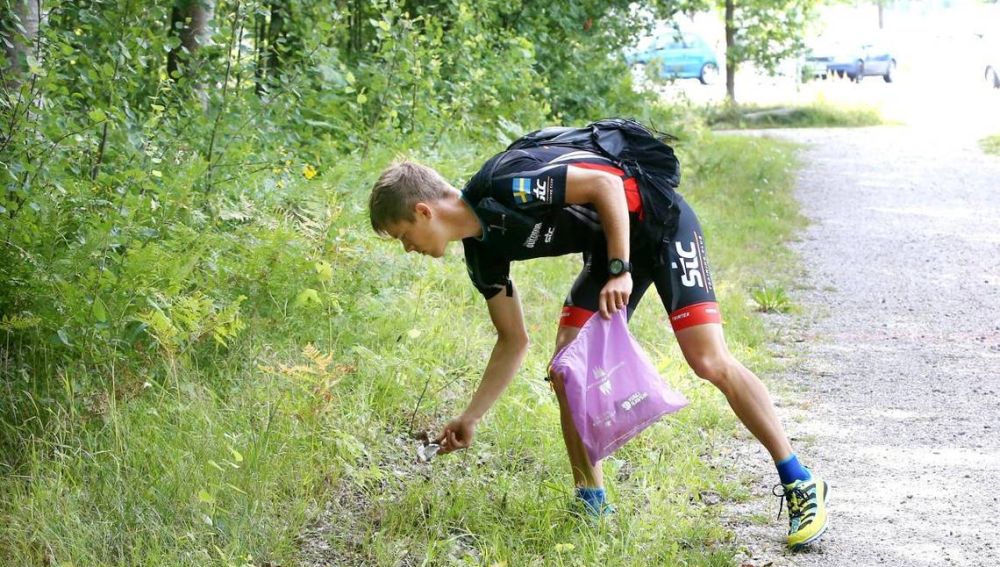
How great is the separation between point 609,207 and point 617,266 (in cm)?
20

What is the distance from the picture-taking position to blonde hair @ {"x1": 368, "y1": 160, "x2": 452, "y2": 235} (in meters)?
3.96

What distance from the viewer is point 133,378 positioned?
Result: 459 centimetres

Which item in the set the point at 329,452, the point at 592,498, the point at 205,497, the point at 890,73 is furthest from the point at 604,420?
the point at 890,73

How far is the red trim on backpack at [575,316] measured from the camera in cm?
429

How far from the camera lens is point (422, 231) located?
3977mm

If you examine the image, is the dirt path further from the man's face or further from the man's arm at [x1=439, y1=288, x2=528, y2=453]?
the man's face

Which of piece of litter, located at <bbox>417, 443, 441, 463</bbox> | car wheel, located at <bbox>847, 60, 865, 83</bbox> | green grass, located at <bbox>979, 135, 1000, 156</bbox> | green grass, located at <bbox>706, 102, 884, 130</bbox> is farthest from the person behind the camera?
car wheel, located at <bbox>847, 60, 865, 83</bbox>

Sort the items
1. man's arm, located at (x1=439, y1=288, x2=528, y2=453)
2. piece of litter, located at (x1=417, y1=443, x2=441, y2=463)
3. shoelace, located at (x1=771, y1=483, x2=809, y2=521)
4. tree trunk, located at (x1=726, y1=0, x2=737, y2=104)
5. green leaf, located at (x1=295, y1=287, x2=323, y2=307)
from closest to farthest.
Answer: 1. shoelace, located at (x1=771, y1=483, x2=809, y2=521)
2. man's arm, located at (x1=439, y1=288, x2=528, y2=453)
3. piece of litter, located at (x1=417, y1=443, x2=441, y2=463)
4. green leaf, located at (x1=295, y1=287, x2=323, y2=307)
5. tree trunk, located at (x1=726, y1=0, x2=737, y2=104)

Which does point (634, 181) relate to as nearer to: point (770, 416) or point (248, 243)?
point (770, 416)

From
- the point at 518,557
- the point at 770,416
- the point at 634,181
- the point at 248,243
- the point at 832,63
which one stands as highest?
the point at 634,181

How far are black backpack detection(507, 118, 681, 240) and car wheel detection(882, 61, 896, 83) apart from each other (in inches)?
1212

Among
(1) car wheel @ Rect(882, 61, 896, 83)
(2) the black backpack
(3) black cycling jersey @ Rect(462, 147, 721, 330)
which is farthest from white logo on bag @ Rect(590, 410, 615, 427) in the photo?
(1) car wheel @ Rect(882, 61, 896, 83)

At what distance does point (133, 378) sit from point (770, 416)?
244 centimetres

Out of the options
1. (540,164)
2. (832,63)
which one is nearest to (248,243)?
(540,164)
